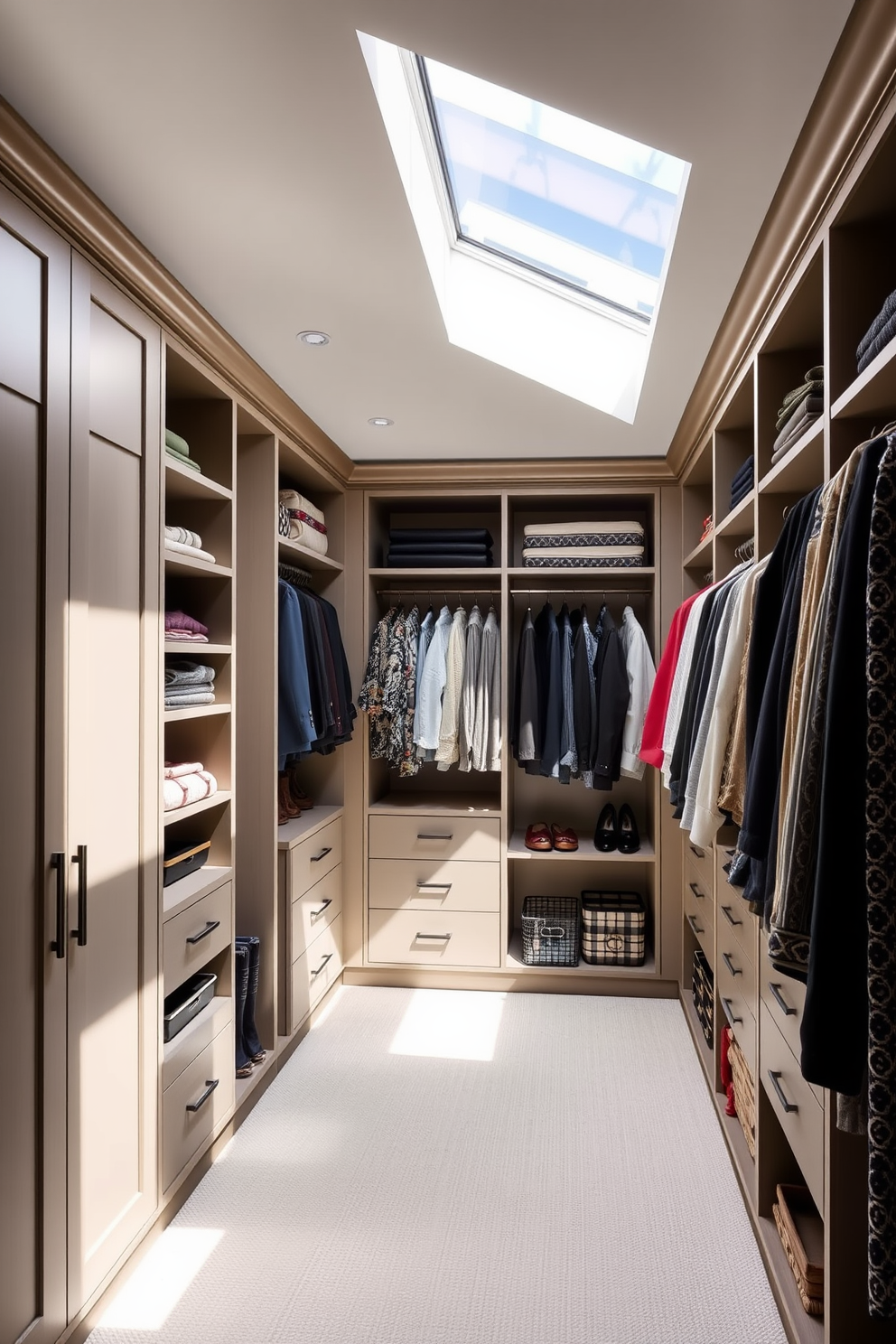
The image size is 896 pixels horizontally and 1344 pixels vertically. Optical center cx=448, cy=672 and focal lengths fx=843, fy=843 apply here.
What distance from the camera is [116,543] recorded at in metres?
1.89

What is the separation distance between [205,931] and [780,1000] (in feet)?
4.88

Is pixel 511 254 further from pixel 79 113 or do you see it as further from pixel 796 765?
pixel 796 765

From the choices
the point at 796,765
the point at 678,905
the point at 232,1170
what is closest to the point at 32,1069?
the point at 232,1170

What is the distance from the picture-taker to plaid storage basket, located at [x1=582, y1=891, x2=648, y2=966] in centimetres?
376

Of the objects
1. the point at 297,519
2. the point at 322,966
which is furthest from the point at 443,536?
the point at 322,966

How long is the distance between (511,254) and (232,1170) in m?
2.74

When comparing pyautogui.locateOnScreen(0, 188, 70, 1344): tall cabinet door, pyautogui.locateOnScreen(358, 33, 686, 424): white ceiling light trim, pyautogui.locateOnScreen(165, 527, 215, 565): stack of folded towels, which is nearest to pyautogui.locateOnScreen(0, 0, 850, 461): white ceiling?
pyautogui.locateOnScreen(358, 33, 686, 424): white ceiling light trim

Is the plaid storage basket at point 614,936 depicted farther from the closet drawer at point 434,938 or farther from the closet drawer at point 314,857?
the closet drawer at point 314,857

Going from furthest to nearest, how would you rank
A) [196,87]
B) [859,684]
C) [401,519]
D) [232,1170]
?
[401,519], [232,1170], [196,87], [859,684]

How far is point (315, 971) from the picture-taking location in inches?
133

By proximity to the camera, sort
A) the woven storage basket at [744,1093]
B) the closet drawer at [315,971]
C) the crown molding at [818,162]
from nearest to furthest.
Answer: the crown molding at [818,162]
the woven storage basket at [744,1093]
the closet drawer at [315,971]

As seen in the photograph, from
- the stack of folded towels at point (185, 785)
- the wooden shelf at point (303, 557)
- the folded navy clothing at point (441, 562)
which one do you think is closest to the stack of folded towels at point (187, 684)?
the stack of folded towels at point (185, 785)

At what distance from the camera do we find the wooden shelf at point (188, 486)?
220cm

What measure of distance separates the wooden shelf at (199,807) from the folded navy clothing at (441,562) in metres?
1.68
